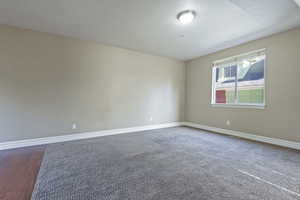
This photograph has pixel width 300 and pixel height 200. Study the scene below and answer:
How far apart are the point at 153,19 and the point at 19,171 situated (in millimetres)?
3388

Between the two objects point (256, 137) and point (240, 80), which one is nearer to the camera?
point (256, 137)

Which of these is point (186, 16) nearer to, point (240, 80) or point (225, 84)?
point (240, 80)

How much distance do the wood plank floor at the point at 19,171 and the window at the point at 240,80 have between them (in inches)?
186

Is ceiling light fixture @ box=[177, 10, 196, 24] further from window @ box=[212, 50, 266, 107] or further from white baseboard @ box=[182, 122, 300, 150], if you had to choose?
white baseboard @ box=[182, 122, 300, 150]

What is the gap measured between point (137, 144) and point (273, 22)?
12.6 feet

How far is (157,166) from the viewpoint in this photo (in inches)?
80.3

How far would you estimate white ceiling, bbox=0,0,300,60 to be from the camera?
2221mm

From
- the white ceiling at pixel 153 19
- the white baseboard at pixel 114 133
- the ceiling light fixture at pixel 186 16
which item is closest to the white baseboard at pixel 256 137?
the white baseboard at pixel 114 133

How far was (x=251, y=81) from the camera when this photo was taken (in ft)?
12.1

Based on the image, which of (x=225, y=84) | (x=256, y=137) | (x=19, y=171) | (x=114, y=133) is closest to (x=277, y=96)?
(x=256, y=137)

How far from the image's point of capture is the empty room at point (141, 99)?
1.69 meters

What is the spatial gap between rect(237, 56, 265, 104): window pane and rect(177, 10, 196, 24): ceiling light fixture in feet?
7.74

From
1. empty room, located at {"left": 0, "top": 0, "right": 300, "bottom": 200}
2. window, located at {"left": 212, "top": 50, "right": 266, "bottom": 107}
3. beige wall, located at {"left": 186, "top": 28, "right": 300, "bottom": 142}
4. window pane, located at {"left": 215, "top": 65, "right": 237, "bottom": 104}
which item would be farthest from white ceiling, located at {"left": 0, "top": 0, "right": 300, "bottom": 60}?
window pane, located at {"left": 215, "top": 65, "right": 237, "bottom": 104}

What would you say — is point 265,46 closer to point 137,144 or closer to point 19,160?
point 137,144
